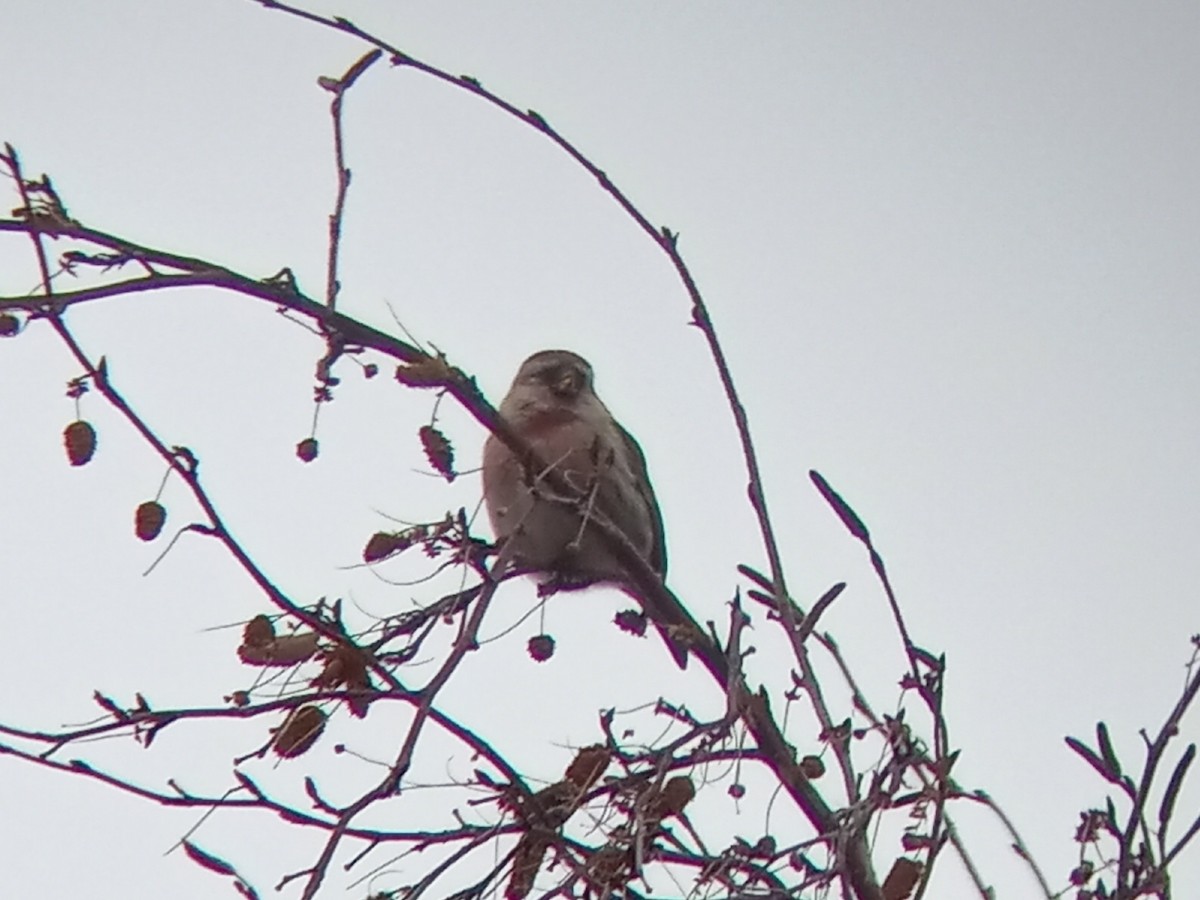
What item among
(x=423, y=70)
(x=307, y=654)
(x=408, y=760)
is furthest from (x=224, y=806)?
(x=423, y=70)

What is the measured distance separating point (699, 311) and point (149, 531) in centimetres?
81

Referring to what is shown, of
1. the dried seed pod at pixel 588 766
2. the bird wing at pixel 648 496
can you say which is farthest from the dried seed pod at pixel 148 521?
the bird wing at pixel 648 496

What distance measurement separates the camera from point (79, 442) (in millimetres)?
2234

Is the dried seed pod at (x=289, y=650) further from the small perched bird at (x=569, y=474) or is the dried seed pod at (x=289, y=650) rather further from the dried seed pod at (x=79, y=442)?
the small perched bird at (x=569, y=474)

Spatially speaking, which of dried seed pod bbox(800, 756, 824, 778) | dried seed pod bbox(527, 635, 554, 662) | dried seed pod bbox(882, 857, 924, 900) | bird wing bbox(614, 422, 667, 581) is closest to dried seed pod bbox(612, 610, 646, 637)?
dried seed pod bbox(527, 635, 554, 662)

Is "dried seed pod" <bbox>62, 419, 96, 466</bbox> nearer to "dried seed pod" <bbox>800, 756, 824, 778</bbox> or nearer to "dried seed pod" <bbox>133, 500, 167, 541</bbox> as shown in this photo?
Answer: "dried seed pod" <bbox>133, 500, 167, 541</bbox>

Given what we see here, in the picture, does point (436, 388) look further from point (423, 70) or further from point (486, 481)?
point (486, 481)

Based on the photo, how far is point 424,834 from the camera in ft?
6.84

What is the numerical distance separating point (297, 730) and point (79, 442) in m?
0.54

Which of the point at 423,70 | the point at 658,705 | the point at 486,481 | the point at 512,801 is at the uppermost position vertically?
the point at 486,481

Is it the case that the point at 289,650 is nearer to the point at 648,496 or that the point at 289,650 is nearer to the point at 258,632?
the point at 258,632

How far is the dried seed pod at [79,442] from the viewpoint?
2230 millimetres

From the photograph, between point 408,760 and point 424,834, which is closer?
point 408,760

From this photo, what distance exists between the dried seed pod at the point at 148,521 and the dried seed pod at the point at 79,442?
114 millimetres
